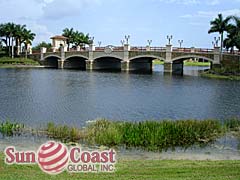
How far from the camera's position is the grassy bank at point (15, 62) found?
84.4 meters

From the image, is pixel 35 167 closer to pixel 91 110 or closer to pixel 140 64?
pixel 91 110

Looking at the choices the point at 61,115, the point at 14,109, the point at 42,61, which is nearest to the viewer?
the point at 61,115

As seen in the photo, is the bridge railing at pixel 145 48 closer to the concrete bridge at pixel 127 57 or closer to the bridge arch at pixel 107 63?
the concrete bridge at pixel 127 57

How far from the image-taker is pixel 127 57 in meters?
75.2

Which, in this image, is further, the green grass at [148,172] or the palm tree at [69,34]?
the palm tree at [69,34]

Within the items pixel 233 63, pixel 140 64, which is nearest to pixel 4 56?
pixel 140 64

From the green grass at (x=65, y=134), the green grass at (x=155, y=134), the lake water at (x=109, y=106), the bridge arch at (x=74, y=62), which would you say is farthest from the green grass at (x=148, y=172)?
the bridge arch at (x=74, y=62)

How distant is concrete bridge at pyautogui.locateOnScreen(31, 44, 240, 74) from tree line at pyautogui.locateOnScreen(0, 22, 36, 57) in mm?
4974

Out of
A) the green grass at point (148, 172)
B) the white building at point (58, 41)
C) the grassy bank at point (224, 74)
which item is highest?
the white building at point (58, 41)

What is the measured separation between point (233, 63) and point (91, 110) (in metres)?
40.8

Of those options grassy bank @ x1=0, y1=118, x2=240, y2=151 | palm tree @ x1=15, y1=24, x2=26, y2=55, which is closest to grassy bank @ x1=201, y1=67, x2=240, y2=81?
grassy bank @ x1=0, y1=118, x2=240, y2=151

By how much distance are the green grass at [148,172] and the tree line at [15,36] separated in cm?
8602

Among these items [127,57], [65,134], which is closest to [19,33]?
[127,57]

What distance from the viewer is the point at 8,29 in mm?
90562
